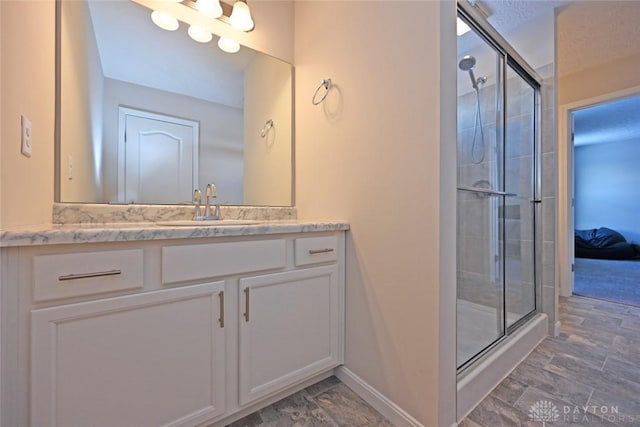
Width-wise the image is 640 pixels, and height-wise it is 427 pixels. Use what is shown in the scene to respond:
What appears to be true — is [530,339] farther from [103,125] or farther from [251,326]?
[103,125]

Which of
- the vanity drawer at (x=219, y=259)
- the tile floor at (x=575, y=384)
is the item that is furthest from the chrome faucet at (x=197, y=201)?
the tile floor at (x=575, y=384)

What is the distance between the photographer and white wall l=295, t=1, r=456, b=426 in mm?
1037

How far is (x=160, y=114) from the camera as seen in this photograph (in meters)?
1.48

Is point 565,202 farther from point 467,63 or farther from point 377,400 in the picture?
point 377,400

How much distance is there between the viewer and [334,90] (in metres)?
1.52

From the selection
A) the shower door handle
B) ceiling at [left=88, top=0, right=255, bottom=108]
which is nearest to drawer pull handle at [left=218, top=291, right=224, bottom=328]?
ceiling at [left=88, top=0, right=255, bottom=108]

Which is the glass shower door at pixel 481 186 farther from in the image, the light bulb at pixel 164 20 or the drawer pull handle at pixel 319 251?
the light bulb at pixel 164 20

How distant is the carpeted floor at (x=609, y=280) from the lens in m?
2.69

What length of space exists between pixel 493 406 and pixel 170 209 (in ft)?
5.85

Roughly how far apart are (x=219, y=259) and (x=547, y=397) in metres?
1.58

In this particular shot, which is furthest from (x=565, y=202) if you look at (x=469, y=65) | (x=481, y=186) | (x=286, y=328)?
(x=286, y=328)

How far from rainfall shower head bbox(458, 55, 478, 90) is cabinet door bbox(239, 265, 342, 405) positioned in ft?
4.76

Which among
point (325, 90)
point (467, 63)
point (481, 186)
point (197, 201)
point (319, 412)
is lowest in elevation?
point (319, 412)

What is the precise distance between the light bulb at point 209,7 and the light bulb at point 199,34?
0.08 meters
